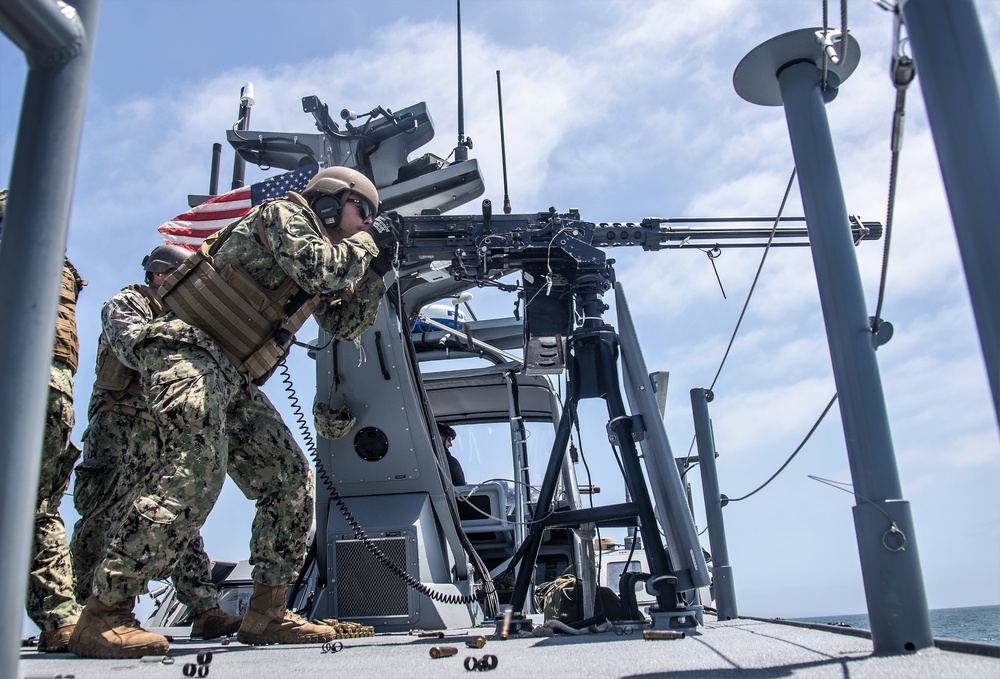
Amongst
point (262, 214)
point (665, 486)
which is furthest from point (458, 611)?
point (262, 214)

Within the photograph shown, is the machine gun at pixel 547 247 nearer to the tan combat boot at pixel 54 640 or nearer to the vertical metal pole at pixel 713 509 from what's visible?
the vertical metal pole at pixel 713 509

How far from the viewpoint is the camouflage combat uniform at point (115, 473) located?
11.3 ft

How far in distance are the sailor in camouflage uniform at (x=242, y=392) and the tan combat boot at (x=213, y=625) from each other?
615 millimetres

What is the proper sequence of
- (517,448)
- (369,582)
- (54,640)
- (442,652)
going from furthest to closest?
(517,448) → (369,582) → (54,640) → (442,652)

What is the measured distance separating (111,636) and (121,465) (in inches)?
56.4

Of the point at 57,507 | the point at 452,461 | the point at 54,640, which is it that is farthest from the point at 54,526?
the point at 452,461

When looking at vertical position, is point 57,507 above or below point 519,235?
below

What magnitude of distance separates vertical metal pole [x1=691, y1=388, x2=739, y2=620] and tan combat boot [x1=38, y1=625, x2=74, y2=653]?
8.81 ft

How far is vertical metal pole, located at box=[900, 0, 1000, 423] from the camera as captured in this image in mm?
1045

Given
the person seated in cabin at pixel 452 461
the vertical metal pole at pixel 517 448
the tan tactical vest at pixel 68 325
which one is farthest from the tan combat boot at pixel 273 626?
the person seated in cabin at pixel 452 461

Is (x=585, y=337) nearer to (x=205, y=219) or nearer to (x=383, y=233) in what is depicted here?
(x=383, y=233)

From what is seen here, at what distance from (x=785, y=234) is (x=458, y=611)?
2854 mm

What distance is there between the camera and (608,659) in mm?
1789

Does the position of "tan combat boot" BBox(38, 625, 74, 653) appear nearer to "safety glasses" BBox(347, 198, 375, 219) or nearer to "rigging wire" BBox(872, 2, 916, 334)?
"safety glasses" BBox(347, 198, 375, 219)
